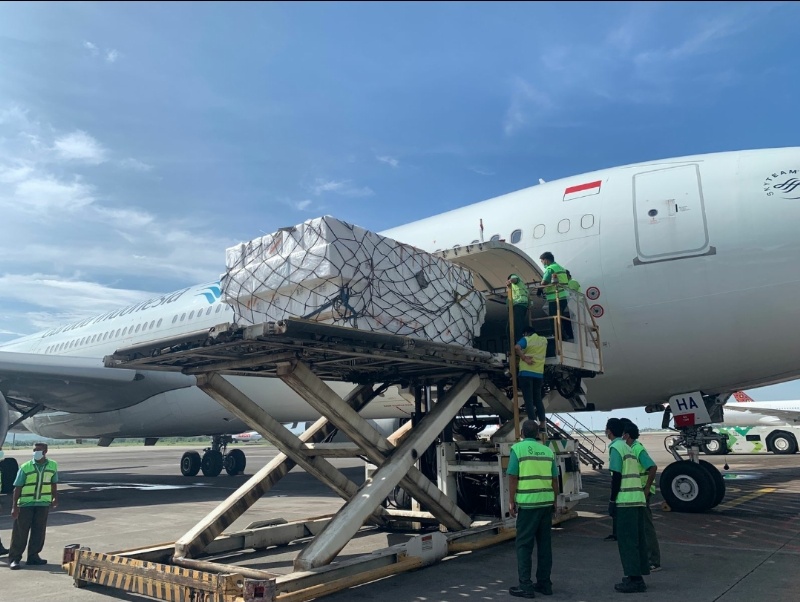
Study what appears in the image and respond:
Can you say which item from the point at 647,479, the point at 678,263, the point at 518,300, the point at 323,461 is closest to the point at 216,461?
the point at 323,461

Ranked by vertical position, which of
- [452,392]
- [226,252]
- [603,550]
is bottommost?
[603,550]

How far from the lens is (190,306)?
1558 cm

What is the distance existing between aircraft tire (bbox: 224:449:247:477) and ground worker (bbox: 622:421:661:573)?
51.1ft

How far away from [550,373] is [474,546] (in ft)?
7.92

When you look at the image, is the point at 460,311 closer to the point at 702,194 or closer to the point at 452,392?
the point at 452,392

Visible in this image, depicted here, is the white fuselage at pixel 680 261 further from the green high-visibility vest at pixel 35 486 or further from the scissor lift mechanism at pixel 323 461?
the green high-visibility vest at pixel 35 486

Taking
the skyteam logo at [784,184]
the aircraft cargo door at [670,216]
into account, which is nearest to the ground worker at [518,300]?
the aircraft cargo door at [670,216]

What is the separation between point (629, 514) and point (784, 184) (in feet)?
16.4

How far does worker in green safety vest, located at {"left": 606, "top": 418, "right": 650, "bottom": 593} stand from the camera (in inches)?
198

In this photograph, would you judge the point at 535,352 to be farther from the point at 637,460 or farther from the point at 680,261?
the point at 680,261

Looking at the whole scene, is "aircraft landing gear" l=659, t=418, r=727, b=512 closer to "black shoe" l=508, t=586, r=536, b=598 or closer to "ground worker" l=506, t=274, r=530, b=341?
"ground worker" l=506, t=274, r=530, b=341

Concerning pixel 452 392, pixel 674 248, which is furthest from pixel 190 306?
pixel 674 248

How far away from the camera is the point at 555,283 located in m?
7.54

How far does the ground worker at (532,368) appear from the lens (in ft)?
22.8
